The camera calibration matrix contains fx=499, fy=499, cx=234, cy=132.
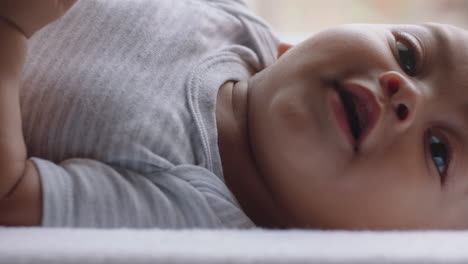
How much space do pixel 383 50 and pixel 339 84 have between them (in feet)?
0.25

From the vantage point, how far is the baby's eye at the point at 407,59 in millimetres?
648

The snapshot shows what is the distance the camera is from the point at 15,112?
49 centimetres

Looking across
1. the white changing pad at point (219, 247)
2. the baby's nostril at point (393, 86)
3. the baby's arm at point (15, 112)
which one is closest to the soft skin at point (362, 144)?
the baby's nostril at point (393, 86)

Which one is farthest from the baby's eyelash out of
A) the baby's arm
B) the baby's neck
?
the baby's arm

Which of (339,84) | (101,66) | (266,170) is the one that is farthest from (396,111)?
(101,66)

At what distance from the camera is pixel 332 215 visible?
0.61 meters

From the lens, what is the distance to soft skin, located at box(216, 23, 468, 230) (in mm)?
585

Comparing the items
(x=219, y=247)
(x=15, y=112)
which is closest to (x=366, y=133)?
(x=219, y=247)

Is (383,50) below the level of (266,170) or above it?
above

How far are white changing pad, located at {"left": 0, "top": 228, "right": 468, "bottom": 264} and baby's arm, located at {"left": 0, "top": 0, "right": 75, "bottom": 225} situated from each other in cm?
7

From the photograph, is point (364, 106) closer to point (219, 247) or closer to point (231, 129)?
point (231, 129)

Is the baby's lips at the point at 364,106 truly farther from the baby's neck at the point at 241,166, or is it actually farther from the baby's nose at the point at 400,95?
the baby's neck at the point at 241,166

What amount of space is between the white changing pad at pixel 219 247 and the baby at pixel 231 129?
4.1 inches

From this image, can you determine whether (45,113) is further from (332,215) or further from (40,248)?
(332,215)
